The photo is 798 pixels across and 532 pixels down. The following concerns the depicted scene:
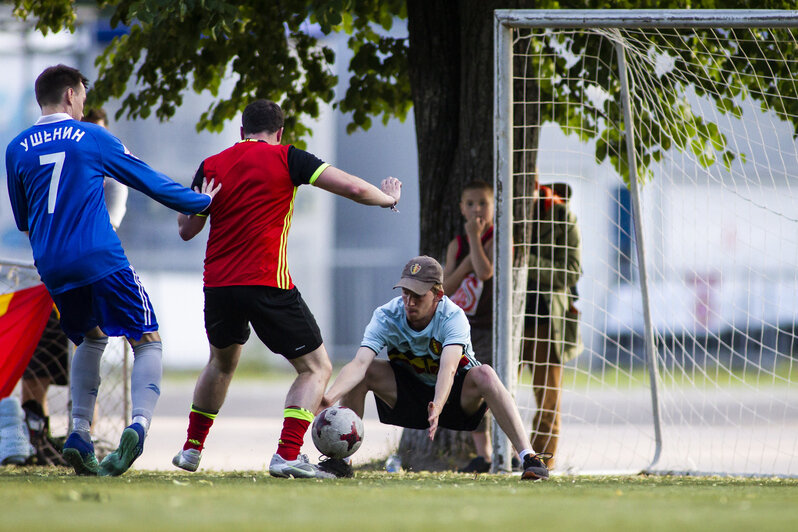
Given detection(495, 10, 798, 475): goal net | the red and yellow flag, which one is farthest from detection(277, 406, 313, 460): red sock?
the red and yellow flag

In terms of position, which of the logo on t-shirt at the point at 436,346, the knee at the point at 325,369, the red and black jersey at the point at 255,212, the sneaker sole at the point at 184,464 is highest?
the red and black jersey at the point at 255,212

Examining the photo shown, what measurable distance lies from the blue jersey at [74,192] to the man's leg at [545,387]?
3.01m

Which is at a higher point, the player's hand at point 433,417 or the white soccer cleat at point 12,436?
the player's hand at point 433,417

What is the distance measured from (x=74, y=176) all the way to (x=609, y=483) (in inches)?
124

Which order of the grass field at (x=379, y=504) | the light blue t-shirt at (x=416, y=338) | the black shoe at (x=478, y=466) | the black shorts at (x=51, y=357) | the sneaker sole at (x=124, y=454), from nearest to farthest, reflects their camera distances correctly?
the grass field at (x=379, y=504), the sneaker sole at (x=124, y=454), the light blue t-shirt at (x=416, y=338), the black shoe at (x=478, y=466), the black shorts at (x=51, y=357)

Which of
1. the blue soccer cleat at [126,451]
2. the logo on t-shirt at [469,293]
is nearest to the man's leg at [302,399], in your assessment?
the blue soccer cleat at [126,451]

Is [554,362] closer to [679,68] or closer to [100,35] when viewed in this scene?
[679,68]

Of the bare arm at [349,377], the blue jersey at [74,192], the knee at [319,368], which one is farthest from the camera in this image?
the bare arm at [349,377]

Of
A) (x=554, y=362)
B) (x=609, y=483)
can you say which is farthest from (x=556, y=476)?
(x=554, y=362)

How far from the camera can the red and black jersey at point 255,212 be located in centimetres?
500

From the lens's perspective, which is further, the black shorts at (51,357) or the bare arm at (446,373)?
the black shorts at (51,357)

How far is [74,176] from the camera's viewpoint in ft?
15.7

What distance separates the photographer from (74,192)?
4785 millimetres

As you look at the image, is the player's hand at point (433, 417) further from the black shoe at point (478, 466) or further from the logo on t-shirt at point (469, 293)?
the logo on t-shirt at point (469, 293)
